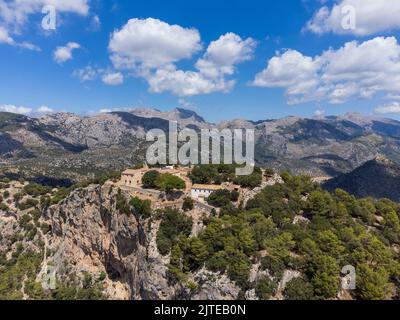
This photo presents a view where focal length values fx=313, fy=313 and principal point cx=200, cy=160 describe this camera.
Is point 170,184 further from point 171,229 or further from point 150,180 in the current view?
point 171,229

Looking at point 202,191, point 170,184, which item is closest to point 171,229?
point 170,184

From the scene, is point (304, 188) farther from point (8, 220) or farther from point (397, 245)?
point (8, 220)

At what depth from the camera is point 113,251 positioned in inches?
2803

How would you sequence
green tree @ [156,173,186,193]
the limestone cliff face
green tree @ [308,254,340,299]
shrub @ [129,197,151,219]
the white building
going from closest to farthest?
green tree @ [308,254,340,299]
the limestone cliff face
shrub @ [129,197,151,219]
green tree @ [156,173,186,193]
the white building

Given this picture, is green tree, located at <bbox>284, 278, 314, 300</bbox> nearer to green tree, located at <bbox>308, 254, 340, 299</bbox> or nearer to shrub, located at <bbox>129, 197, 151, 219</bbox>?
green tree, located at <bbox>308, 254, 340, 299</bbox>

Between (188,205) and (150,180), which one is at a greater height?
(150,180)

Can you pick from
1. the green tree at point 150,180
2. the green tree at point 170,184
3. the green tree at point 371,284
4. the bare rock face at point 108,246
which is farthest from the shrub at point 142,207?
the green tree at point 371,284

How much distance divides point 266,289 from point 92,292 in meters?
41.9

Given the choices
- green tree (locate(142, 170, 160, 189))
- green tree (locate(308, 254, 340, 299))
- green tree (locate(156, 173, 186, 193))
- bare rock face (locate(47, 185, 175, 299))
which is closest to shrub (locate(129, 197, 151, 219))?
bare rock face (locate(47, 185, 175, 299))

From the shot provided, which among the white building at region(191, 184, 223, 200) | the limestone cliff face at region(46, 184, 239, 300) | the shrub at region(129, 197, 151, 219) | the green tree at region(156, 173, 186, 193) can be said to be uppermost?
the green tree at region(156, 173, 186, 193)

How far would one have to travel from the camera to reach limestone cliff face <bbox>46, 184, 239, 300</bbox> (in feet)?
169

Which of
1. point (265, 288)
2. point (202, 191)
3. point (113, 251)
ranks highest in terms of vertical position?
point (202, 191)
